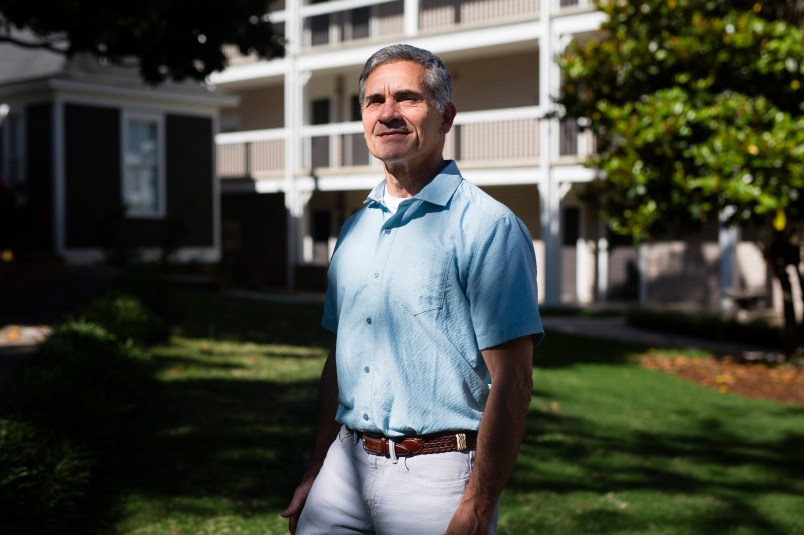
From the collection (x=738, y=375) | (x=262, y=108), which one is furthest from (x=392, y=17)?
(x=738, y=375)

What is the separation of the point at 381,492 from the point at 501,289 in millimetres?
614

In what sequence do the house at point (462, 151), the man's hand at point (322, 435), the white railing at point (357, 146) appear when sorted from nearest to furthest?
the man's hand at point (322, 435) → the house at point (462, 151) → the white railing at point (357, 146)

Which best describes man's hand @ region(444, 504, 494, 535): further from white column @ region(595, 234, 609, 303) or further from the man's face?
white column @ region(595, 234, 609, 303)

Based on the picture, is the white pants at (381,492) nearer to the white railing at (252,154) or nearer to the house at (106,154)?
the house at (106,154)

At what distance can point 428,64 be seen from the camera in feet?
8.22

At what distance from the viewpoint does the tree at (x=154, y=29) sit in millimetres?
9953

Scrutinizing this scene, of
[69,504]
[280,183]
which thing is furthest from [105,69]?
[69,504]

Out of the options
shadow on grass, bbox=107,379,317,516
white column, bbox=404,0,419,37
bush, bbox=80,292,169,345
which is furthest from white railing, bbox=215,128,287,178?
shadow on grass, bbox=107,379,317,516

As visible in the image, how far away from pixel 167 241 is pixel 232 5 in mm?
9158

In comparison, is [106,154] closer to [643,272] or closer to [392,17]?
[392,17]

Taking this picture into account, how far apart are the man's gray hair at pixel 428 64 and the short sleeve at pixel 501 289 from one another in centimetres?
39

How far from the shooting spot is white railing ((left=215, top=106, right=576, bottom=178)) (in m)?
21.0

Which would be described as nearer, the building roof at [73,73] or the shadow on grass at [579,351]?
the shadow on grass at [579,351]

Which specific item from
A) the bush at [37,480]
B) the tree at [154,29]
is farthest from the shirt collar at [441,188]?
the tree at [154,29]
